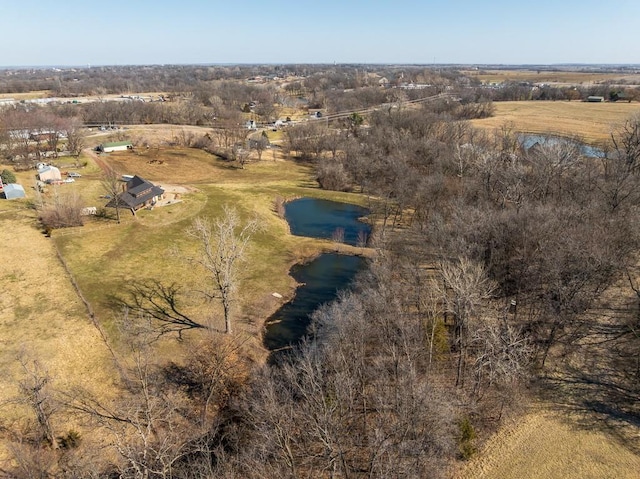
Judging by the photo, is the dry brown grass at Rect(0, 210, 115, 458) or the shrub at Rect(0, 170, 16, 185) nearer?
the dry brown grass at Rect(0, 210, 115, 458)

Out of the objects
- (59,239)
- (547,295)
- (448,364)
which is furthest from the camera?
(59,239)

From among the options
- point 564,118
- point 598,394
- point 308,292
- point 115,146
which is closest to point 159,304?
point 308,292

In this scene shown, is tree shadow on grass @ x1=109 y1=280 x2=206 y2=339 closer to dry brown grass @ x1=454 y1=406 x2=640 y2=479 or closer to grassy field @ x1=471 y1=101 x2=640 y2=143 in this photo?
dry brown grass @ x1=454 y1=406 x2=640 y2=479

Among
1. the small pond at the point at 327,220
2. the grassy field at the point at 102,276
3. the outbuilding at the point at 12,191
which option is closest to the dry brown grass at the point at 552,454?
the grassy field at the point at 102,276

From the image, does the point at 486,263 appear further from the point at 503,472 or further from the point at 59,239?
the point at 59,239

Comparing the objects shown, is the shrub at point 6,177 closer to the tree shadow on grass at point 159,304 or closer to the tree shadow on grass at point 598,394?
the tree shadow on grass at point 159,304

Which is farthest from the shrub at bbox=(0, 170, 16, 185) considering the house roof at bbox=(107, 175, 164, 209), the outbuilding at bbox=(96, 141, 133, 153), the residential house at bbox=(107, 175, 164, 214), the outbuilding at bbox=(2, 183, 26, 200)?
the outbuilding at bbox=(96, 141, 133, 153)

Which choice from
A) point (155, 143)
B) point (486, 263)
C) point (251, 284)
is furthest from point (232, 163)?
point (486, 263)
